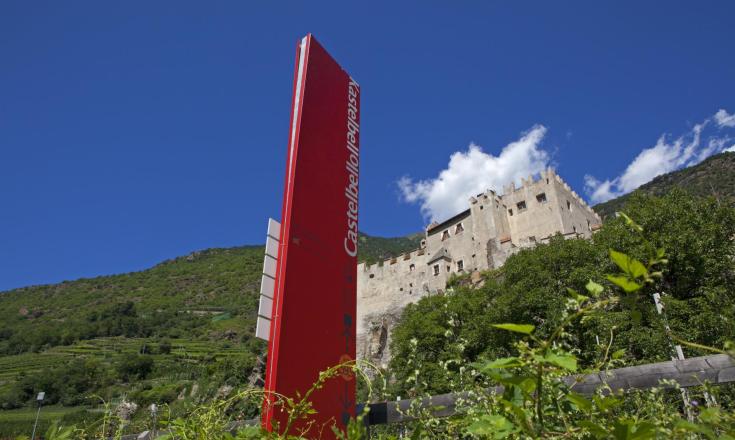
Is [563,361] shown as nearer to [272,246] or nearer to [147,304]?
[272,246]

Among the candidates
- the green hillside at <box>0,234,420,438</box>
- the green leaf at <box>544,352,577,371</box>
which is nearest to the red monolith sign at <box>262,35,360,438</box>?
the green leaf at <box>544,352,577,371</box>

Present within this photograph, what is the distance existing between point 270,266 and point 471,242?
42.2 meters

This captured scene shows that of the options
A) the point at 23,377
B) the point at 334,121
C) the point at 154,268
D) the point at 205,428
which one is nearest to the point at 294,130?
the point at 334,121

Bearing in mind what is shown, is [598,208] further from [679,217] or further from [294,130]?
[294,130]

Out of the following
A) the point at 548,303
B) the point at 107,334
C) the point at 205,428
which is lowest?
the point at 205,428

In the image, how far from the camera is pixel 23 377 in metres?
61.3

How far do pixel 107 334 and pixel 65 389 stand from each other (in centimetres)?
3735

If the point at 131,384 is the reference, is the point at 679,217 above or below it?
above

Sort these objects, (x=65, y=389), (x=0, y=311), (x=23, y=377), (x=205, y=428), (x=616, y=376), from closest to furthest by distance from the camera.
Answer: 1. (x=205, y=428)
2. (x=616, y=376)
3. (x=65, y=389)
4. (x=23, y=377)
5. (x=0, y=311)

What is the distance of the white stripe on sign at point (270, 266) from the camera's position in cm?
418

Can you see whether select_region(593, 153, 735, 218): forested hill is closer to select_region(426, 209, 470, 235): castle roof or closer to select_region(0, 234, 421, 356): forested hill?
select_region(426, 209, 470, 235): castle roof

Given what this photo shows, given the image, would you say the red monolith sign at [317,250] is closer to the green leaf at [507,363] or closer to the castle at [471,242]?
the green leaf at [507,363]

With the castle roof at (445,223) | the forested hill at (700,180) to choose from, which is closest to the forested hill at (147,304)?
the castle roof at (445,223)

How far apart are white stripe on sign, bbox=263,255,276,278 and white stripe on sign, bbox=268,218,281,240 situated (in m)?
0.23
